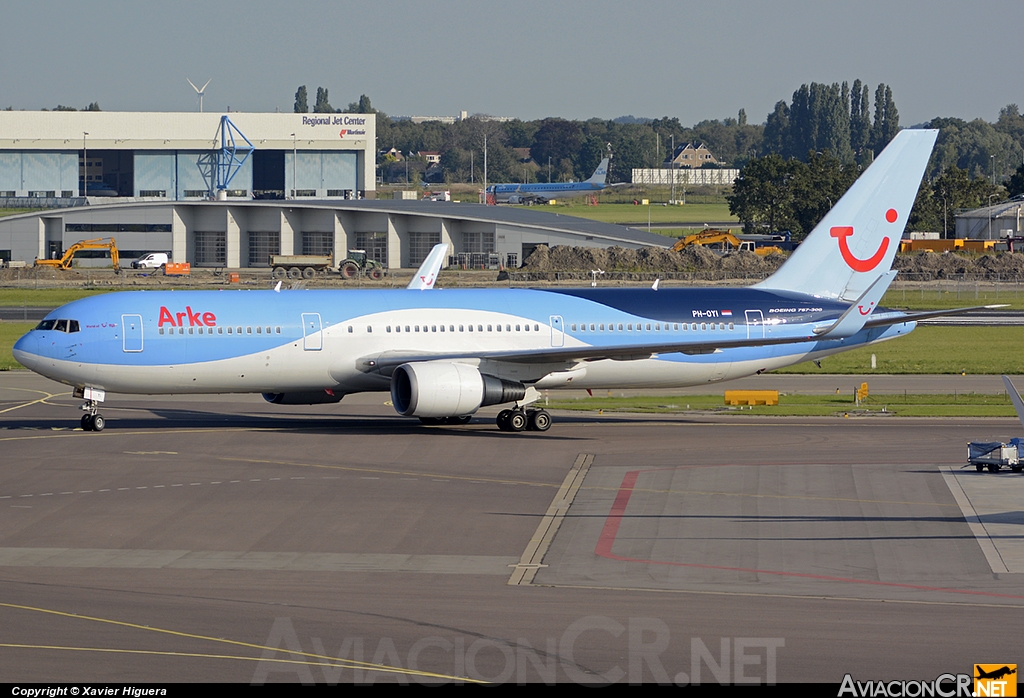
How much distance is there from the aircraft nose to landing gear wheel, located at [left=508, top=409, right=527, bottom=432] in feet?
50.3

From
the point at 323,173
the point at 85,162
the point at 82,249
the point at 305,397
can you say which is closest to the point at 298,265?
the point at 82,249

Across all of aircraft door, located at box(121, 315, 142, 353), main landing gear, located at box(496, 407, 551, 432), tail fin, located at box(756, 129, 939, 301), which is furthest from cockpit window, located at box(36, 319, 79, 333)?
tail fin, located at box(756, 129, 939, 301)

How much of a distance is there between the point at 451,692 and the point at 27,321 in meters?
71.9

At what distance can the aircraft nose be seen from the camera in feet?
128

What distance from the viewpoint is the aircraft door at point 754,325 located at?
4425cm

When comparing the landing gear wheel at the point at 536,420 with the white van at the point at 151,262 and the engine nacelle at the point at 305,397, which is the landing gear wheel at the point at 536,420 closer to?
the engine nacelle at the point at 305,397

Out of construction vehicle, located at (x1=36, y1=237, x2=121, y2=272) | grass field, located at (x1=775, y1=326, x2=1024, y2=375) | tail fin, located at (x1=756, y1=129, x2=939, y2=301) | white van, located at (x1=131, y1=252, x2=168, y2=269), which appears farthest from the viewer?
white van, located at (x1=131, y1=252, x2=168, y2=269)

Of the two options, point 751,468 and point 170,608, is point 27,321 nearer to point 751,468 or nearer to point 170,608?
point 751,468

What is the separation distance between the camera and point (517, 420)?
41.3m

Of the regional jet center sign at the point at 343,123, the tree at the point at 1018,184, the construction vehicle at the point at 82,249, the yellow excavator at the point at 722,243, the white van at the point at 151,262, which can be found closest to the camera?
the construction vehicle at the point at 82,249

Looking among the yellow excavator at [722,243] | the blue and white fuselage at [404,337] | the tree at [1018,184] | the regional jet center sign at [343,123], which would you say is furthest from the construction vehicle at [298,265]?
the tree at [1018,184]

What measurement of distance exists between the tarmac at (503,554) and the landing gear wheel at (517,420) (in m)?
0.57

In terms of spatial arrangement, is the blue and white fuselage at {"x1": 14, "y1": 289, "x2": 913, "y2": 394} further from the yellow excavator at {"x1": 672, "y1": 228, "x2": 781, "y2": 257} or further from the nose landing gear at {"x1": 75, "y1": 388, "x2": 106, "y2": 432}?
the yellow excavator at {"x1": 672, "y1": 228, "x2": 781, "y2": 257}

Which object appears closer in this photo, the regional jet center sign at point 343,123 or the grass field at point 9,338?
the grass field at point 9,338
